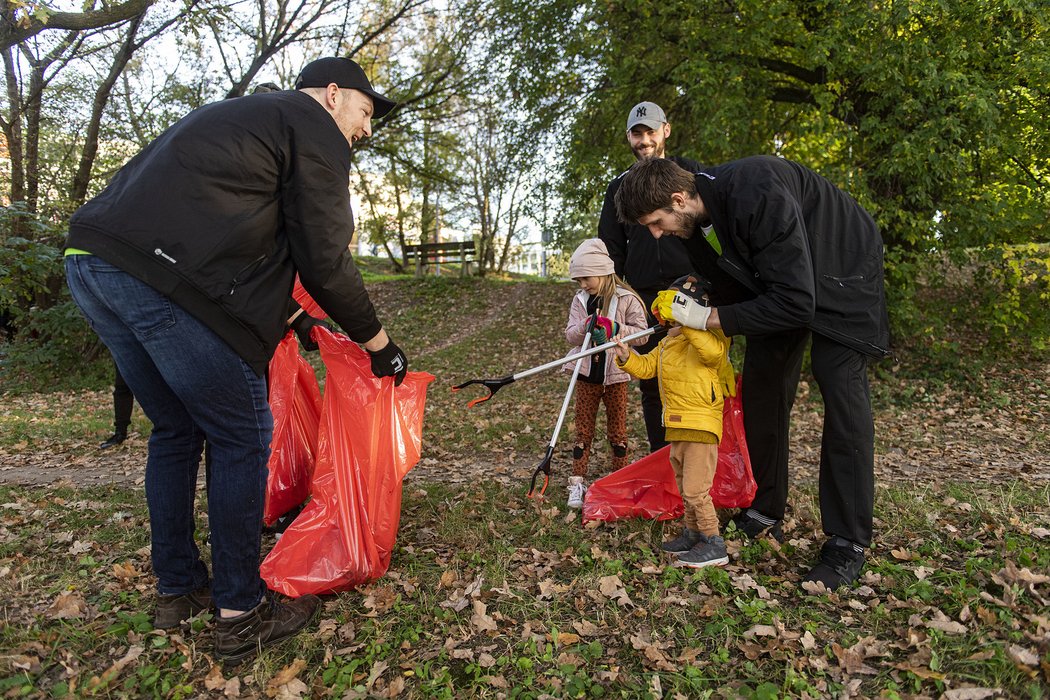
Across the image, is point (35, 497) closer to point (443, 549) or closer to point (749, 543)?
point (443, 549)

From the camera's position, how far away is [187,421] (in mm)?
2418

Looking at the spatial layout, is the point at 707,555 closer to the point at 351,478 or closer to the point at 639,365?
the point at 639,365

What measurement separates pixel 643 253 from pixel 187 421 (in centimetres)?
251

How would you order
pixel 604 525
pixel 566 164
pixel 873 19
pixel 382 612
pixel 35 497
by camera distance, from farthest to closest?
1. pixel 566 164
2. pixel 873 19
3. pixel 35 497
4. pixel 604 525
5. pixel 382 612

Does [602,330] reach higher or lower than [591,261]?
lower

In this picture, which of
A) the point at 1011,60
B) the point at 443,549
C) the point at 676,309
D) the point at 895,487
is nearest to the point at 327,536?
the point at 443,549

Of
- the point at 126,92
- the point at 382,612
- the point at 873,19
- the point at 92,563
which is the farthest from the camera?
the point at 126,92

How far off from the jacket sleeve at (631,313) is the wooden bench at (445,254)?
588 inches

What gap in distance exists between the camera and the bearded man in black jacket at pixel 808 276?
100 inches

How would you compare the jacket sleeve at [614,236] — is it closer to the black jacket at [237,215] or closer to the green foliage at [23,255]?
the black jacket at [237,215]

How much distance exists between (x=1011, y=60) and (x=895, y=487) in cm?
523

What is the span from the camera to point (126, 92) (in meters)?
11.5

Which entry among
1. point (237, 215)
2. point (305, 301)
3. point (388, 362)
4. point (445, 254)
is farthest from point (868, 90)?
point (445, 254)

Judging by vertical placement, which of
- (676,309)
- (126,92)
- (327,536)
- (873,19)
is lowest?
(327,536)
